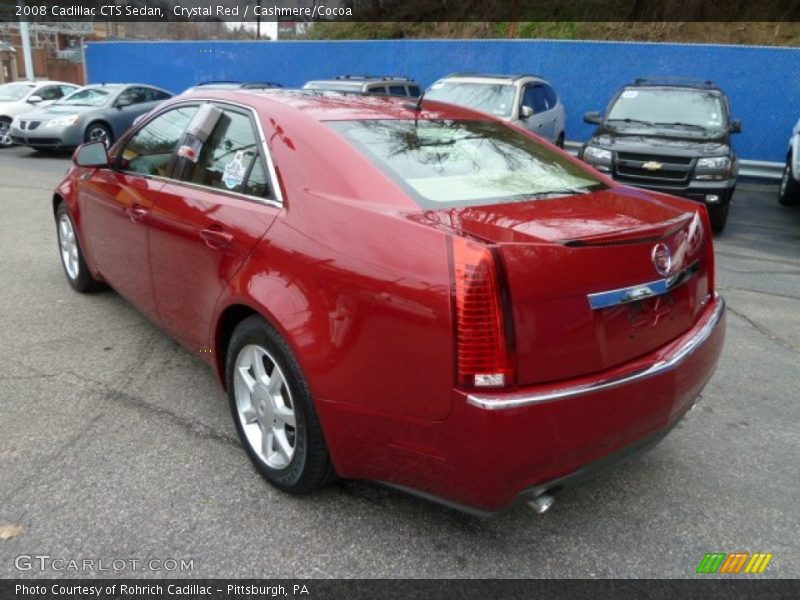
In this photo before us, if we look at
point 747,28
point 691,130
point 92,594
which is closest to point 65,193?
point 92,594

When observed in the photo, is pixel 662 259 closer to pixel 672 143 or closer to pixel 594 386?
pixel 594 386

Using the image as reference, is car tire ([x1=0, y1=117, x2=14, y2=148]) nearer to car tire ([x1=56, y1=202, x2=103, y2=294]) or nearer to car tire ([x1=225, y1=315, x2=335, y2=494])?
car tire ([x1=56, y1=202, x2=103, y2=294])

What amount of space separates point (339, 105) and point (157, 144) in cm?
130

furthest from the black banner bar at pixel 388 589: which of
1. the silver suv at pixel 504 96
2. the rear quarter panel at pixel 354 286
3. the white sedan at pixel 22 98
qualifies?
the white sedan at pixel 22 98

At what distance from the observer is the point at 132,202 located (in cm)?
379

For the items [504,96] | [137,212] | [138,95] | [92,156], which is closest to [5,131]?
[138,95]

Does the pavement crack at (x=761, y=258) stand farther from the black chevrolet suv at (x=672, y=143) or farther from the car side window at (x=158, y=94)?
the car side window at (x=158, y=94)

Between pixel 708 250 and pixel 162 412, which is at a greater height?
pixel 708 250

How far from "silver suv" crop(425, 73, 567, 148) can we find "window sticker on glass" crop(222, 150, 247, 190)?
7116 millimetres

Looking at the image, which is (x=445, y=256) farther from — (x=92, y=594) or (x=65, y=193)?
(x=65, y=193)

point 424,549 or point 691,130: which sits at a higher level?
point 691,130

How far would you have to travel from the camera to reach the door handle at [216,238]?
2.91m

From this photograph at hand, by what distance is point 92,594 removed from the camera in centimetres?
228

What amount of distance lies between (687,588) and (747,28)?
24.2 meters
